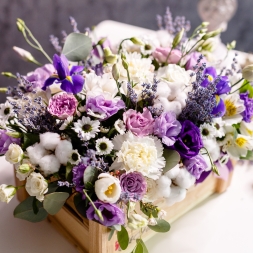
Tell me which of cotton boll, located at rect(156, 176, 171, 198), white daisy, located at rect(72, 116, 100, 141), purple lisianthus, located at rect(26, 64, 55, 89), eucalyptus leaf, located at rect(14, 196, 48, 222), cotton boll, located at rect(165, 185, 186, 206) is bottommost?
eucalyptus leaf, located at rect(14, 196, 48, 222)

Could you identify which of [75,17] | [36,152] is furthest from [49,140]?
[75,17]

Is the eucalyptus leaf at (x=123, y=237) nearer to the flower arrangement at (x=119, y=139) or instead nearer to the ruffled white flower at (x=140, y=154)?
the flower arrangement at (x=119, y=139)

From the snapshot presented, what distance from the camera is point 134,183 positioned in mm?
630

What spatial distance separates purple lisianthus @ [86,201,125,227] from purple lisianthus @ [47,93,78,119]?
0.58 ft

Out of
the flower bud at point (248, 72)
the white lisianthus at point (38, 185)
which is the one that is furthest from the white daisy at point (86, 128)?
the flower bud at point (248, 72)

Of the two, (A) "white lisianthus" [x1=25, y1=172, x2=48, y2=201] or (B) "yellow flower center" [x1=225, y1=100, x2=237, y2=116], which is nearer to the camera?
(A) "white lisianthus" [x1=25, y1=172, x2=48, y2=201]

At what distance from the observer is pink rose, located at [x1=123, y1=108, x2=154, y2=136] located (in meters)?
0.66

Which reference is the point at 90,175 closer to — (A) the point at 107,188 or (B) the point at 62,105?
(A) the point at 107,188

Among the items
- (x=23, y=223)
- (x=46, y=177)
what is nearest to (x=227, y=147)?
(x=46, y=177)

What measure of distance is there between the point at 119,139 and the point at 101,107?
7cm

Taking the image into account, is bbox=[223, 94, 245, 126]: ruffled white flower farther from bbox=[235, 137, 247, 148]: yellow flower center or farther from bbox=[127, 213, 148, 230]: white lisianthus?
bbox=[127, 213, 148, 230]: white lisianthus

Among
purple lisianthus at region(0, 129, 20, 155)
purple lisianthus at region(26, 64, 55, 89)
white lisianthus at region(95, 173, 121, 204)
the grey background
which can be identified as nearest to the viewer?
white lisianthus at region(95, 173, 121, 204)

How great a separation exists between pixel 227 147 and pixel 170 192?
0.61 ft

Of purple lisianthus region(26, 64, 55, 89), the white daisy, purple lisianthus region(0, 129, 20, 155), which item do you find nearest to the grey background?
purple lisianthus region(26, 64, 55, 89)
